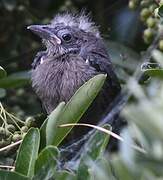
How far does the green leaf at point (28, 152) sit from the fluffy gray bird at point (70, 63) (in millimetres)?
1331

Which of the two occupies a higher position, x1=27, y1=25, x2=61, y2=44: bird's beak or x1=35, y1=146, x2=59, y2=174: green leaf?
x1=35, y1=146, x2=59, y2=174: green leaf

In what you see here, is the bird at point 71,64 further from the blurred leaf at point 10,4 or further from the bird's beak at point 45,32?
the blurred leaf at point 10,4

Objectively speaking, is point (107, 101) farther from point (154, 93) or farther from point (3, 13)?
point (154, 93)

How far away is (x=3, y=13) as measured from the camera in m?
4.32

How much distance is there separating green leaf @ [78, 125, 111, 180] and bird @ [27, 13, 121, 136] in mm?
1447

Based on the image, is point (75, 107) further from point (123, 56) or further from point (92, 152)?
point (123, 56)

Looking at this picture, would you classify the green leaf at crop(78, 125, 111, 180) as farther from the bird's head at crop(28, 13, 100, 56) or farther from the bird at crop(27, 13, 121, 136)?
the bird's head at crop(28, 13, 100, 56)

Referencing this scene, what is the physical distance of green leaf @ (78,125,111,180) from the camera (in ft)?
5.37

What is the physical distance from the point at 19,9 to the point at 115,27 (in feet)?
2.29

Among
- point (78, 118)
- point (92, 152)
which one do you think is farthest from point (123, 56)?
point (92, 152)

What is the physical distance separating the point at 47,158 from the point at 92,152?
0.14 m

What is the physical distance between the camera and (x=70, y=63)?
11.3 ft

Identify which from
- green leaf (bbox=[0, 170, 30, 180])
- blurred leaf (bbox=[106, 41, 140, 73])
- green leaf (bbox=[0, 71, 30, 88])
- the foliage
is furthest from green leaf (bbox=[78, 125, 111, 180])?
blurred leaf (bbox=[106, 41, 140, 73])

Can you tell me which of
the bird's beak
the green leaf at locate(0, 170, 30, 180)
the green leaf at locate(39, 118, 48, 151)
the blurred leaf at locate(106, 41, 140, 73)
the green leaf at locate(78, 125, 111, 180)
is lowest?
the blurred leaf at locate(106, 41, 140, 73)
